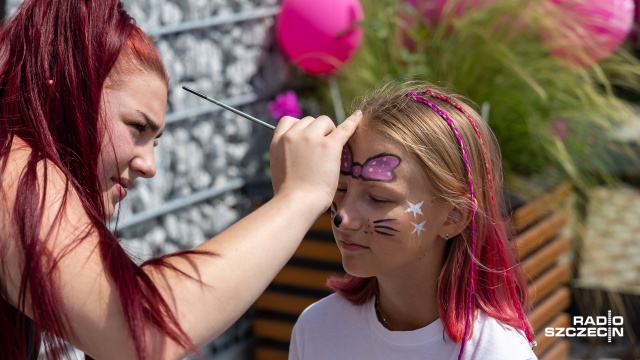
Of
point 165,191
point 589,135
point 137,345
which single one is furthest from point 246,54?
point 137,345

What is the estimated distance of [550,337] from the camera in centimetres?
400

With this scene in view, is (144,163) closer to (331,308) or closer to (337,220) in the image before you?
(337,220)

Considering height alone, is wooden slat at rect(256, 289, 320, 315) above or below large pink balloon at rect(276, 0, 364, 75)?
below

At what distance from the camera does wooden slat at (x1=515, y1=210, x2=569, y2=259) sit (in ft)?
12.8

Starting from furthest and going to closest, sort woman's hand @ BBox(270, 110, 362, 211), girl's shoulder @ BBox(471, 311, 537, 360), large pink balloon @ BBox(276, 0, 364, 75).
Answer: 1. large pink balloon @ BBox(276, 0, 364, 75)
2. girl's shoulder @ BBox(471, 311, 537, 360)
3. woman's hand @ BBox(270, 110, 362, 211)

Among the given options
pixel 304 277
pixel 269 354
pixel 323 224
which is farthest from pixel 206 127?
pixel 269 354

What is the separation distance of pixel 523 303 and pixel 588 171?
269 cm

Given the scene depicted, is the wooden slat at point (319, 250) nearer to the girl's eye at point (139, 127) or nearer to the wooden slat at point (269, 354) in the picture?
the wooden slat at point (269, 354)

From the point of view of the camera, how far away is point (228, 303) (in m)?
1.25

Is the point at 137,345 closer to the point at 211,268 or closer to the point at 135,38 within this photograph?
the point at 211,268

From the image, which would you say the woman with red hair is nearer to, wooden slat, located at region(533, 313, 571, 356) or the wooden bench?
wooden slat, located at region(533, 313, 571, 356)

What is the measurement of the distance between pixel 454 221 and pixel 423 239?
78 millimetres

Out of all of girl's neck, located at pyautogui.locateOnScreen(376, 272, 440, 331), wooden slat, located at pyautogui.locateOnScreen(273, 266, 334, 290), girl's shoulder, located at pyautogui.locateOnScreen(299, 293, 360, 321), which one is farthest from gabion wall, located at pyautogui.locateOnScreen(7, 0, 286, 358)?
girl's neck, located at pyautogui.locateOnScreen(376, 272, 440, 331)

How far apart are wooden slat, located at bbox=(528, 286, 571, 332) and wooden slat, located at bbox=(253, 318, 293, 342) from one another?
1.18 metres
